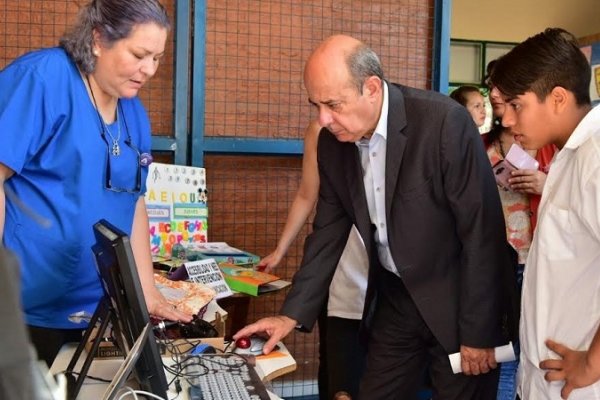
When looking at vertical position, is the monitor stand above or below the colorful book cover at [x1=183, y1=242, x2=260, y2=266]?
above

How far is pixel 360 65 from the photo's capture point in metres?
1.78

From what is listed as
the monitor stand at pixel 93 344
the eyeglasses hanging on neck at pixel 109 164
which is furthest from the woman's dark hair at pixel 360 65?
the monitor stand at pixel 93 344

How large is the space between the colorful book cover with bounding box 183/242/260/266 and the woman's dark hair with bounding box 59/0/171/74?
1.14 m

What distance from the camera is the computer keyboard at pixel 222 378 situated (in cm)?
141

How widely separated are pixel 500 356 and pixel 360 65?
0.86 meters

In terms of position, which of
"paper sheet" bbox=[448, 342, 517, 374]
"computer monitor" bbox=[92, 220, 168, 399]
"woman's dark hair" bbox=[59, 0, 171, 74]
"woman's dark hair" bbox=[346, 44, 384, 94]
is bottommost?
"paper sheet" bbox=[448, 342, 517, 374]

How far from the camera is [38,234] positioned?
5.37 ft

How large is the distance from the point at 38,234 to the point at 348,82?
0.87 m

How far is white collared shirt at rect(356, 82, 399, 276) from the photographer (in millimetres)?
1852

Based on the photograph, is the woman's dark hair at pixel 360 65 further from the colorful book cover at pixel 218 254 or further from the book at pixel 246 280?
the colorful book cover at pixel 218 254

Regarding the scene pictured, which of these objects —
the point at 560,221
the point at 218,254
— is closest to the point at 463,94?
the point at 218,254

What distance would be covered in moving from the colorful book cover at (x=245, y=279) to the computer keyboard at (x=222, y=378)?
0.74 meters

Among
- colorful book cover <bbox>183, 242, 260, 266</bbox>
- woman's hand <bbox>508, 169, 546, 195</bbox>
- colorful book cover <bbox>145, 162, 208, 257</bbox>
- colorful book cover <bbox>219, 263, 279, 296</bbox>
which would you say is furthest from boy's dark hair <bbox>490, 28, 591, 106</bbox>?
colorful book cover <bbox>145, 162, 208, 257</bbox>

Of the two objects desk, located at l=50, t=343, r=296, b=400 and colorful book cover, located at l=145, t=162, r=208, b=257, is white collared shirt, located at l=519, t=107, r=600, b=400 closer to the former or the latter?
desk, located at l=50, t=343, r=296, b=400
